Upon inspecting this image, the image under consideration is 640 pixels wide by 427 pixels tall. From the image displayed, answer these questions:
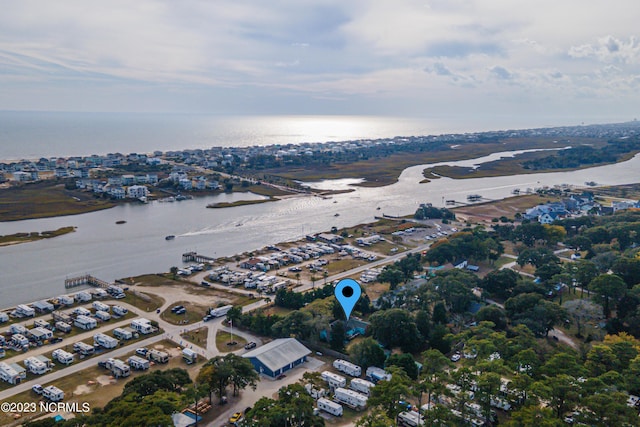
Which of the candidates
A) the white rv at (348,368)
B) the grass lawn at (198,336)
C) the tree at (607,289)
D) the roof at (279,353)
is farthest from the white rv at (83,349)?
the tree at (607,289)

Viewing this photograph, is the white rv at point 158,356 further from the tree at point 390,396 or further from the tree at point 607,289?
the tree at point 607,289

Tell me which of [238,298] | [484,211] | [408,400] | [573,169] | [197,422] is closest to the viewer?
[197,422]

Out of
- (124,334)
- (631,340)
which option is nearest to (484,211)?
(631,340)

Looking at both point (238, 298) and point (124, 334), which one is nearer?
point (124, 334)

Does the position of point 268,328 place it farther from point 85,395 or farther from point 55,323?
point 55,323

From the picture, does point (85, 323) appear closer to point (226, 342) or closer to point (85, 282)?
point (226, 342)
